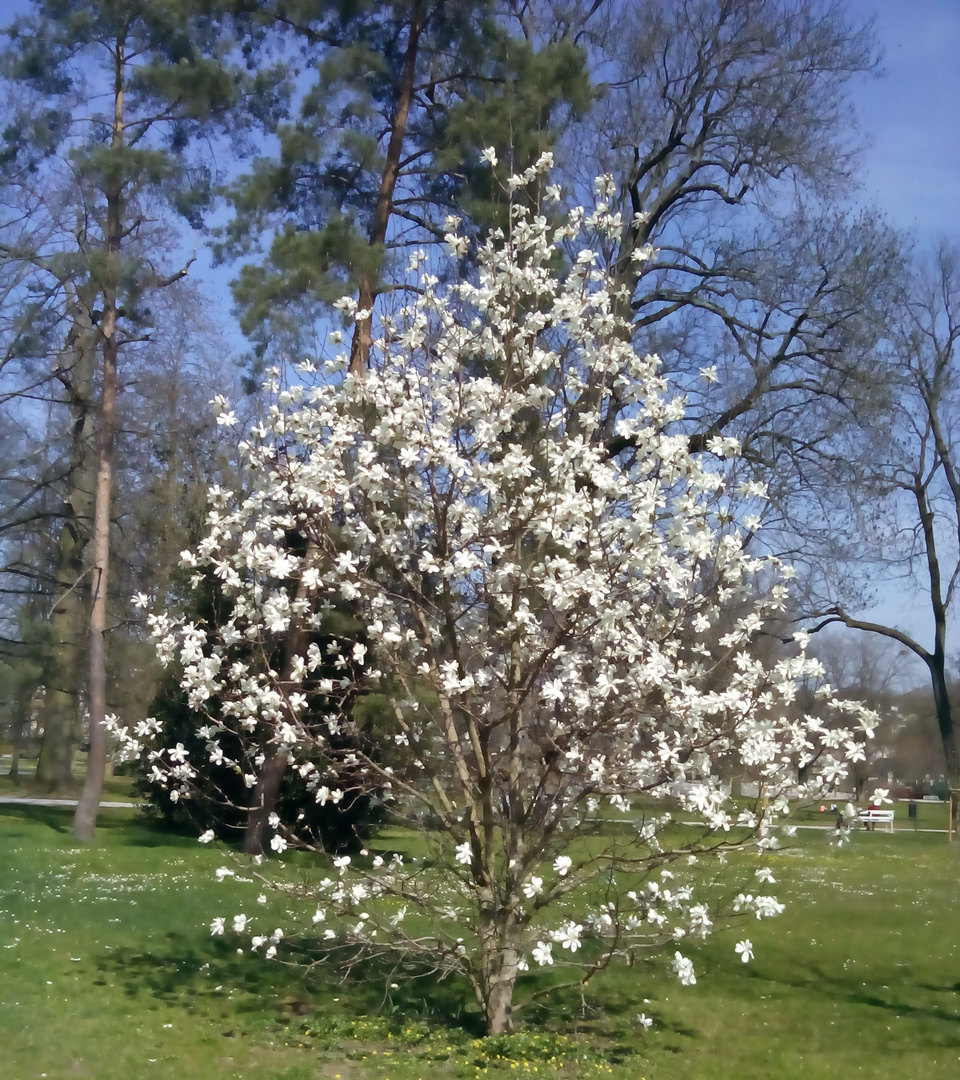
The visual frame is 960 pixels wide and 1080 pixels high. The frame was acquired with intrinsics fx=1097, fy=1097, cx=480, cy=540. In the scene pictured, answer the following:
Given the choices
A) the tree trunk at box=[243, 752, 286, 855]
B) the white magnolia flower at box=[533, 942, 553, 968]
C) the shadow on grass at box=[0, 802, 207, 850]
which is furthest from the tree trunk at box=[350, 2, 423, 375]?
the shadow on grass at box=[0, 802, 207, 850]

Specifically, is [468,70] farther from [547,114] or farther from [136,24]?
[136,24]

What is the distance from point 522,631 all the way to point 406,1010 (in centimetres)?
290

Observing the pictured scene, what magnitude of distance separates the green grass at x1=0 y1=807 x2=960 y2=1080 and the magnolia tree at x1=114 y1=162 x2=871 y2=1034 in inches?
22.7

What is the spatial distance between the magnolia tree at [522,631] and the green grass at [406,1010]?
0.58 metres

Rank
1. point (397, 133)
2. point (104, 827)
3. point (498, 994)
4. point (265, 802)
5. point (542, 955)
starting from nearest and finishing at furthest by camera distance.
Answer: point (542, 955)
point (498, 994)
point (265, 802)
point (397, 133)
point (104, 827)

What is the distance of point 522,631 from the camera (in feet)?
18.9

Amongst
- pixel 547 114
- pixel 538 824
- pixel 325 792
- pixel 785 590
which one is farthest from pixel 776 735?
pixel 547 114

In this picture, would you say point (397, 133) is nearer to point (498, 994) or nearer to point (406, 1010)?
point (406, 1010)

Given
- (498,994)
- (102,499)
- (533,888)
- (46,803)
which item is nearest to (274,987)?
(498,994)

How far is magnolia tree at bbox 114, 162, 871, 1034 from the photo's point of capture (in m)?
5.52

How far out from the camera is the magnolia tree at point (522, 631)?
18.1 ft

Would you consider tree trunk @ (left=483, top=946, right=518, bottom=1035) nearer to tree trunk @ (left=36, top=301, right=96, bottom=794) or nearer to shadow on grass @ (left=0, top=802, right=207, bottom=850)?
shadow on grass @ (left=0, top=802, right=207, bottom=850)

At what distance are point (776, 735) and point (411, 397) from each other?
269 centimetres

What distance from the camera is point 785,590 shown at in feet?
19.3
